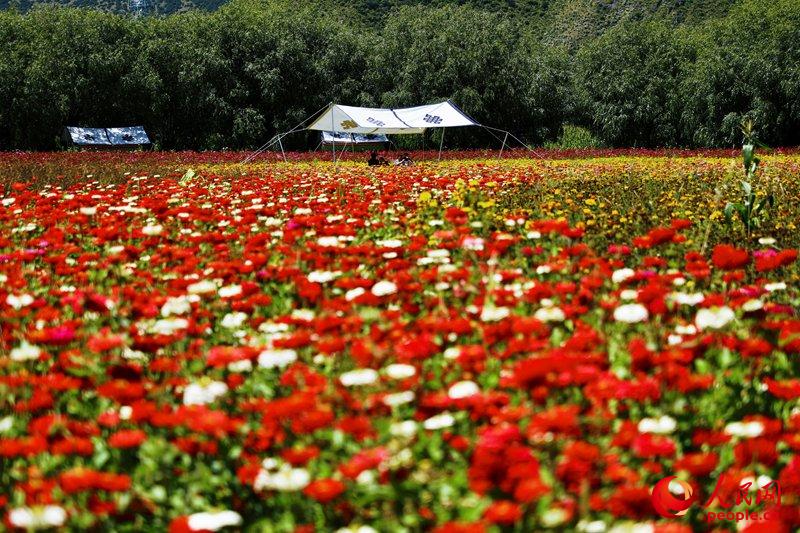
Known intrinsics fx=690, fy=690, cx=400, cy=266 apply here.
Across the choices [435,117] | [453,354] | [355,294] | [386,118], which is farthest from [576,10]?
[453,354]

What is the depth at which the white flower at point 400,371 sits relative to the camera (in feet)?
6.51

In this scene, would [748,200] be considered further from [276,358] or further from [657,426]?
[276,358]

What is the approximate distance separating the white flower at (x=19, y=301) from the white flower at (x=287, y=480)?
182 cm

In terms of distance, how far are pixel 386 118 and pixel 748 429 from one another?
19294 mm

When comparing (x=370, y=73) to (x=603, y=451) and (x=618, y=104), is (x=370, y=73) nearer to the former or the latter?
(x=618, y=104)

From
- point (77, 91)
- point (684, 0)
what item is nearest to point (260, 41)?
point (77, 91)

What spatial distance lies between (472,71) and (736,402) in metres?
36.2

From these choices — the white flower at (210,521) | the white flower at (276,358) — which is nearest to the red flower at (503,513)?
the white flower at (210,521)

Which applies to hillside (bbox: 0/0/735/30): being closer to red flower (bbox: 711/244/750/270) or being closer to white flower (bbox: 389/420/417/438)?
red flower (bbox: 711/244/750/270)

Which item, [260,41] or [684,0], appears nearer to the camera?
[260,41]

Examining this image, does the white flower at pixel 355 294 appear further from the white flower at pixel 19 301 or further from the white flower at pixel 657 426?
the white flower at pixel 19 301

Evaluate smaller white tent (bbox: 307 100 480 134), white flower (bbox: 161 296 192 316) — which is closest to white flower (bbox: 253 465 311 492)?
white flower (bbox: 161 296 192 316)

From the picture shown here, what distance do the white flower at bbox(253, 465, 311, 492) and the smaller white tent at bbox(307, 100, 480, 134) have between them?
17.7 metres

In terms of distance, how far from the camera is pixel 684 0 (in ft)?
232
